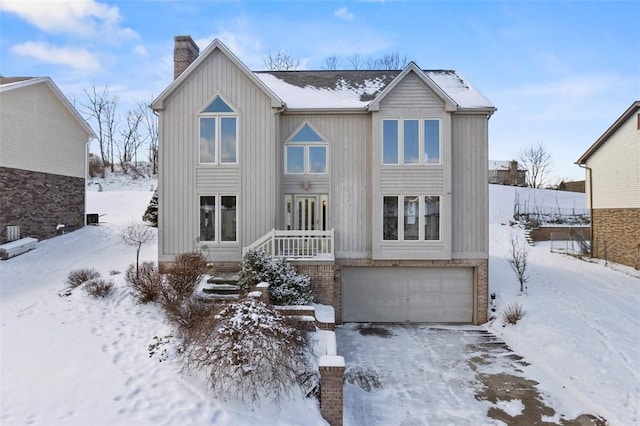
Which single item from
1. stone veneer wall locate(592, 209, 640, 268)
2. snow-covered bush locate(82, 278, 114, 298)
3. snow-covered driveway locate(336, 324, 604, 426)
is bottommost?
snow-covered driveway locate(336, 324, 604, 426)

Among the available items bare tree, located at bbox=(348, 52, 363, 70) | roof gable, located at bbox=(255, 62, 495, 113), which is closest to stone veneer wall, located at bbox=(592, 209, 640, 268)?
roof gable, located at bbox=(255, 62, 495, 113)

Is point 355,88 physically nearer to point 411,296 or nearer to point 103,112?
point 411,296

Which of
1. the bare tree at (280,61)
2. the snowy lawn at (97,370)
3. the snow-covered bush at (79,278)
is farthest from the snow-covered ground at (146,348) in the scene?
the bare tree at (280,61)

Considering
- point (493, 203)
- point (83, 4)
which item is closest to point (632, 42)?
point (493, 203)

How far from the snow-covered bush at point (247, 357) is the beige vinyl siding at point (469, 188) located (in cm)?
856

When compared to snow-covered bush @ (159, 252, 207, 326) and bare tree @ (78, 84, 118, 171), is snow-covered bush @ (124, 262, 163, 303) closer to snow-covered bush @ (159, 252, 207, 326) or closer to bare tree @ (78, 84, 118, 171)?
snow-covered bush @ (159, 252, 207, 326)

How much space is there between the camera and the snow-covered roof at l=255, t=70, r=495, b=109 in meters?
13.2

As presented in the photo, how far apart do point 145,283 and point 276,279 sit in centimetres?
353

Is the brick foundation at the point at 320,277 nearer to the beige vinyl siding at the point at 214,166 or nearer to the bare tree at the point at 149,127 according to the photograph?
the beige vinyl siding at the point at 214,166

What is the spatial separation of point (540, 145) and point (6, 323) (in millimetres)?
58513

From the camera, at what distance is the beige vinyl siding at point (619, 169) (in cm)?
1777

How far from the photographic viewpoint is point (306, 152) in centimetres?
1332

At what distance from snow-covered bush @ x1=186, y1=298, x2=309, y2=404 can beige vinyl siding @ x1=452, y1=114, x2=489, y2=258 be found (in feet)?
28.1

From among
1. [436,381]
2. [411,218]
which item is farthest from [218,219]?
[436,381]
